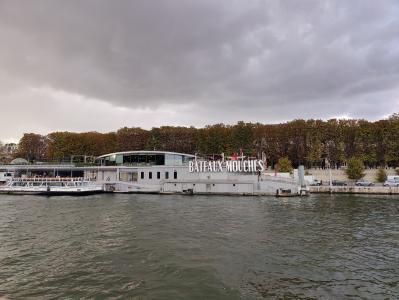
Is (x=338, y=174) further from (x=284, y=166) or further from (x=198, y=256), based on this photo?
(x=198, y=256)

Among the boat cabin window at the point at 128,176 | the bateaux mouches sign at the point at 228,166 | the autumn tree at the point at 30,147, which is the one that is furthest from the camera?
the autumn tree at the point at 30,147

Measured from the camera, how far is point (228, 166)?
213ft

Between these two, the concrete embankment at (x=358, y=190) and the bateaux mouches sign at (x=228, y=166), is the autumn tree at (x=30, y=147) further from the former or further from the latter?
the concrete embankment at (x=358, y=190)

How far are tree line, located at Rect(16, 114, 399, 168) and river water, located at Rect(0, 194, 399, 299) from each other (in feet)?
191

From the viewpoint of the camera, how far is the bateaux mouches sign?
64.0 m

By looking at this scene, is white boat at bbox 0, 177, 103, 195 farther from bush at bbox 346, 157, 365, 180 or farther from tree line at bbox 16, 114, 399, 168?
bush at bbox 346, 157, 365, 180

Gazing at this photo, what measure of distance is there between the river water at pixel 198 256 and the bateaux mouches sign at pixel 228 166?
26.9 metres

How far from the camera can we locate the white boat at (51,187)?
60822 mm

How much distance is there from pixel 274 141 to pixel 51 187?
6251cm

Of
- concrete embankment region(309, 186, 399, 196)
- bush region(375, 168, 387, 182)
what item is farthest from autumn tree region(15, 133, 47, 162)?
bush region(375, 168, 387, 182)

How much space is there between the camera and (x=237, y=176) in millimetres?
63688

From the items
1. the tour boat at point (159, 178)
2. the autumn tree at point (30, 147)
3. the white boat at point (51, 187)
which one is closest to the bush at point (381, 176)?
the tour boat at point (159, 178)

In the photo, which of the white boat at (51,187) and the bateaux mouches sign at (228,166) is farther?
the bateaux mouches sign at (228,166)

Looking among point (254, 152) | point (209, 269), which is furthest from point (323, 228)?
point (254, 152)
